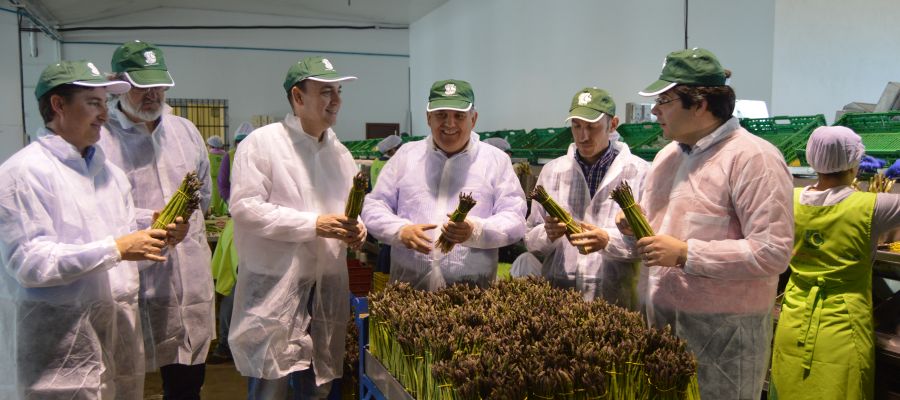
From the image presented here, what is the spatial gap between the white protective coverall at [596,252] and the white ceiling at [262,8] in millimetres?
8848

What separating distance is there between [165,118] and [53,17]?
12152 mm

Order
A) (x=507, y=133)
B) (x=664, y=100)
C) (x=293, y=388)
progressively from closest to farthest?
(x=664, y=100)
(x=293, y=388)
(x=507, y=133)

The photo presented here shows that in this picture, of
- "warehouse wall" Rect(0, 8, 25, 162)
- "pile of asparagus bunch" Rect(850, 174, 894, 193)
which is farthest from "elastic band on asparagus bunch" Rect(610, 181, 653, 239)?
"warehouse wall" Rect(0, 8, 25, 162)

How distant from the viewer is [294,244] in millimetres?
2561

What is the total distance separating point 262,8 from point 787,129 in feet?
39.2

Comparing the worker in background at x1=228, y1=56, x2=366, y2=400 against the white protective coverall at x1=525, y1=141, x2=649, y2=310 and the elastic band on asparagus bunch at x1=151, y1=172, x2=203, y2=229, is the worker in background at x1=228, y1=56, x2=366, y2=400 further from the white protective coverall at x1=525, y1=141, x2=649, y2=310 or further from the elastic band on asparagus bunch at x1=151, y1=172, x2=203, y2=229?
the white protective coverall at x1=525, y1=141, x2=649, y2=310

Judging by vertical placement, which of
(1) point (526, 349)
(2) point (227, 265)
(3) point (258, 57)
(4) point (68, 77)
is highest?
(3) point (258, 57)

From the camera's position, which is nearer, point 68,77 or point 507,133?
point 68,77

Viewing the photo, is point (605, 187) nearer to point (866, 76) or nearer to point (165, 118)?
point (165, 118)

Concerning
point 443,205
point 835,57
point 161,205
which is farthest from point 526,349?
point 835,57

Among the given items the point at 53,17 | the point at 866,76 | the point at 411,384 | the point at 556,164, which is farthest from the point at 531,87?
the point at 53,17

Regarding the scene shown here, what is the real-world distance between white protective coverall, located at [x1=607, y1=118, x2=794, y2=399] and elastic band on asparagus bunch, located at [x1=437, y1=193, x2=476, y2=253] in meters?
0.65

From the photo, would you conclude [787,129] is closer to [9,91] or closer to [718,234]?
[718,234]

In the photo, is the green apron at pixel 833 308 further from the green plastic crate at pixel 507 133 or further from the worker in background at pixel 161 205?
the green plastic crate at pixel 507 133
